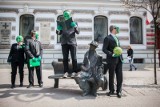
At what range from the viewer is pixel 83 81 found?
739 centimetres

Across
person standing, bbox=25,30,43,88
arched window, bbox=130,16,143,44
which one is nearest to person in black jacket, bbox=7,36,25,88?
person standing, bbox=25,30,43,88

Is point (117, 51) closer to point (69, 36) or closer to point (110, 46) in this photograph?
point (110, 46)

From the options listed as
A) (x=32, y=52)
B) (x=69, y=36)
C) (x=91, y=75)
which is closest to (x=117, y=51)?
(x=91, y=75)

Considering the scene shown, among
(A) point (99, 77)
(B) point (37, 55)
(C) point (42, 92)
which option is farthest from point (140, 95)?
(B) point (37, 55)

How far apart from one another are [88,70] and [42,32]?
36.8 feet

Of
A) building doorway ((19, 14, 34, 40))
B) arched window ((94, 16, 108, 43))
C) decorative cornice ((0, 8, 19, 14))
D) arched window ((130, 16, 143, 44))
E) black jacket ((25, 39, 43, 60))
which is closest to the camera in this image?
black jacket ((25, 39, 43, 60))

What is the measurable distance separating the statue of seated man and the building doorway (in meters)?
11.9

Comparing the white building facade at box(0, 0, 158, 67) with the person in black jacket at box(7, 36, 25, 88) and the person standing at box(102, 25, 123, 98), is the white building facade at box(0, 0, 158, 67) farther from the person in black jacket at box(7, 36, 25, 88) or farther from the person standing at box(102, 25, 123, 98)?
the person standing at box(102, 25, 123, 98)

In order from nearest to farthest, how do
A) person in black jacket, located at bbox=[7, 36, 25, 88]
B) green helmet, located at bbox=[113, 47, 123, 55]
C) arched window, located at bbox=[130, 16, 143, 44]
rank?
green helmet, located at bbox=[113, 47, 123, 55]
person in black jacket, located at bbox=[7, 36, 25, 88]
arched window, located at bbox=[130, 16, 143, 44]

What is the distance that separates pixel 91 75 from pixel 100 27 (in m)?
12.0

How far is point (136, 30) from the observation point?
19625 mm

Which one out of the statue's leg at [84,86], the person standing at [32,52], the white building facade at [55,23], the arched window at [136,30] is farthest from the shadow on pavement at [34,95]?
the arched window at [136,30]

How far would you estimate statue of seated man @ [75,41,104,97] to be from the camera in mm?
7395

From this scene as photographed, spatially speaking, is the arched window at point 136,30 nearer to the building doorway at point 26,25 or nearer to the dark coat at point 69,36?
the building doorway at point 26,25
